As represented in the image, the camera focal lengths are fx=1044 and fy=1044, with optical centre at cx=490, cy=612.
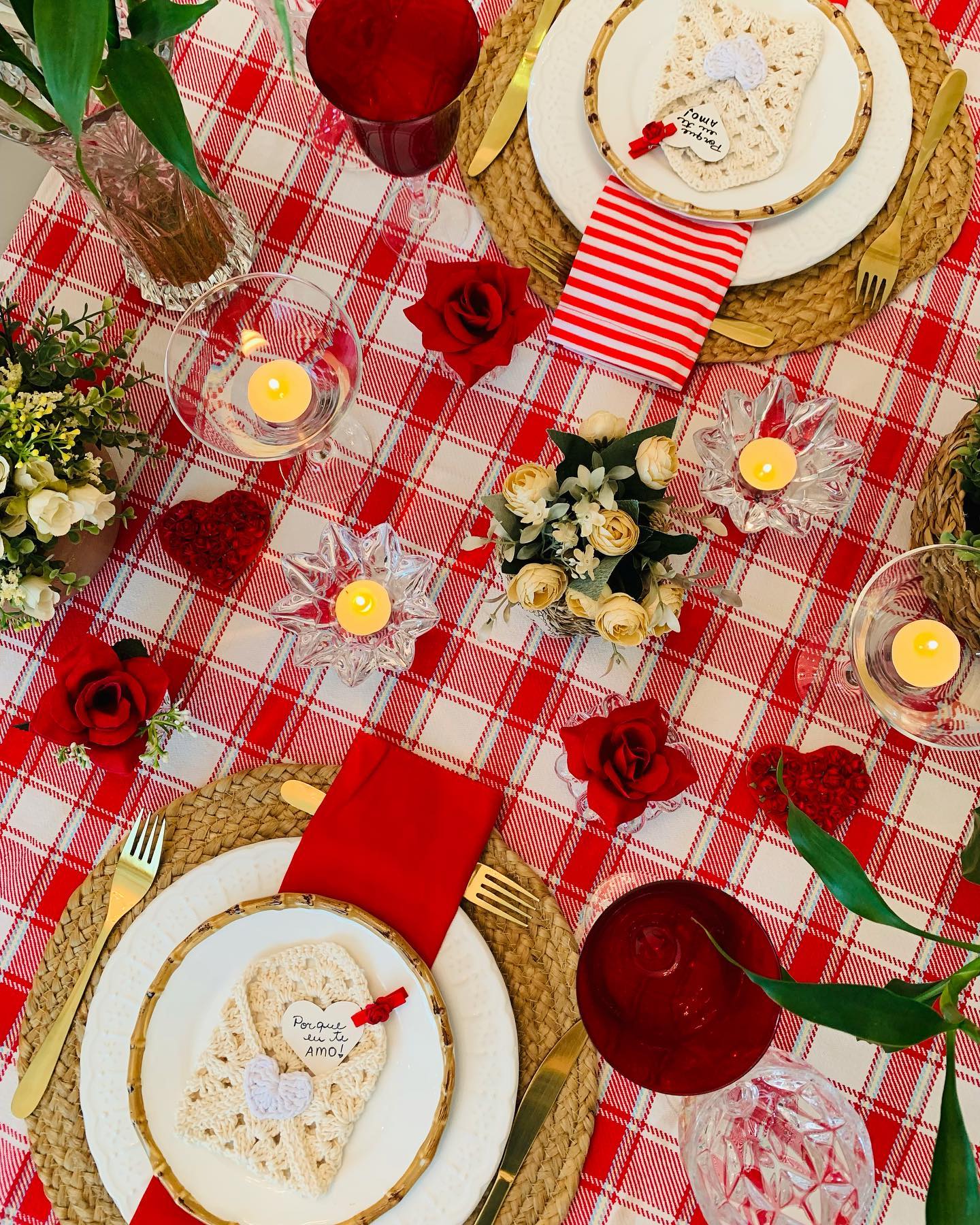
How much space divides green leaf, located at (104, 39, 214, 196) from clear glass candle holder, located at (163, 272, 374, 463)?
0.86ft

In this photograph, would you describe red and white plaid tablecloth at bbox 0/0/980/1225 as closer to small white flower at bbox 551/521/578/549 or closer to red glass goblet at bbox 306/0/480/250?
red glass goblet at bbox 306/0/480/250

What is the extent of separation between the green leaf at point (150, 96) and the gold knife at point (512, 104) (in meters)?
0.44

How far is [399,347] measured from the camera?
118cm

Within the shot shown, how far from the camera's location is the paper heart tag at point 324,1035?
1.02 metres

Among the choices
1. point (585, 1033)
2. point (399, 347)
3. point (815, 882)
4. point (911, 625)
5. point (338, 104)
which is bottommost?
point (585, 1033)

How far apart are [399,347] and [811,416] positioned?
459mm

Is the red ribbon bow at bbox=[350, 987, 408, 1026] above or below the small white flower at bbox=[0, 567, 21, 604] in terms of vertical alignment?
below

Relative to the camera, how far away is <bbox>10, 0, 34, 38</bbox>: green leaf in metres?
0.77

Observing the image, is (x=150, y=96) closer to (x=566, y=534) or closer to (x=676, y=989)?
(x=566, y=534)

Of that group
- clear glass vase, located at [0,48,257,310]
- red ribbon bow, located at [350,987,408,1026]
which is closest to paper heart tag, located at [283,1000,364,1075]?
red ribbon bow, located at [350,987,408,1026]

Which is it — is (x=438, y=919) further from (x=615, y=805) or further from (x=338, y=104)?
(x=338, y=104)

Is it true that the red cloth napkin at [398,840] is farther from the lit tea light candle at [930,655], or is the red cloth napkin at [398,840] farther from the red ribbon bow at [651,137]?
the red ribbon bow at [651,137]

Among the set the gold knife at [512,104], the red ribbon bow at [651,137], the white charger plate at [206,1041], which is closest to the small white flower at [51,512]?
the white charger plate at [206,1041]

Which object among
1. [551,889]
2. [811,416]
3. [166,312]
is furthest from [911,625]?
[166,312]
